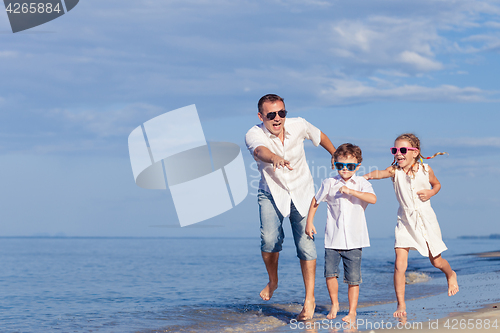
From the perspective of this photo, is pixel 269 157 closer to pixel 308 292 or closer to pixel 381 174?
pixel 381 174

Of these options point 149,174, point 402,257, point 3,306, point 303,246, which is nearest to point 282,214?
point 303,246

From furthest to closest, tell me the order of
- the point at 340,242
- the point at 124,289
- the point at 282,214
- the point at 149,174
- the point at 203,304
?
the point at 124,289 < the point at 149,174 < the point at 203,304 < the point at 282,214 < the point at 340,242

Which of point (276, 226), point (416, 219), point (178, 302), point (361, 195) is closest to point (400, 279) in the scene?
point (416, 219)

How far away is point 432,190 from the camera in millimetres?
4922

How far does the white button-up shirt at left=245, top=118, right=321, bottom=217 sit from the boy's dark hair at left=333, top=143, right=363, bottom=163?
487 mm

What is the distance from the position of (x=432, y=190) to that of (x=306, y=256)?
5.11 ft

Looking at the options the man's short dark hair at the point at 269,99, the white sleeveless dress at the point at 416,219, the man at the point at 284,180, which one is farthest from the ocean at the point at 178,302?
the man's short dark hair at the point at 269,99

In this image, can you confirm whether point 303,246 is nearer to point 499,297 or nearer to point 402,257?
point 402,257

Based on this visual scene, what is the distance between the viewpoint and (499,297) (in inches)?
226

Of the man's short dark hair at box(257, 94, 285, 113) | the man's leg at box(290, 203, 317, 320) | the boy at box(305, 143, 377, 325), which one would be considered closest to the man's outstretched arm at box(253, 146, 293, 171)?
the man's short dark hair at box(257, 94, 285, 113)

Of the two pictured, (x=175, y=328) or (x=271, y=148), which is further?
(x=175, y=328)

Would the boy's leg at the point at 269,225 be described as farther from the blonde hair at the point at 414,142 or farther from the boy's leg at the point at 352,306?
the blonde hair at the point at 414,142

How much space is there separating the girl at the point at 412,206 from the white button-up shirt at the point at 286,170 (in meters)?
0.73

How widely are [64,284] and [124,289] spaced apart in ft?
8.03
